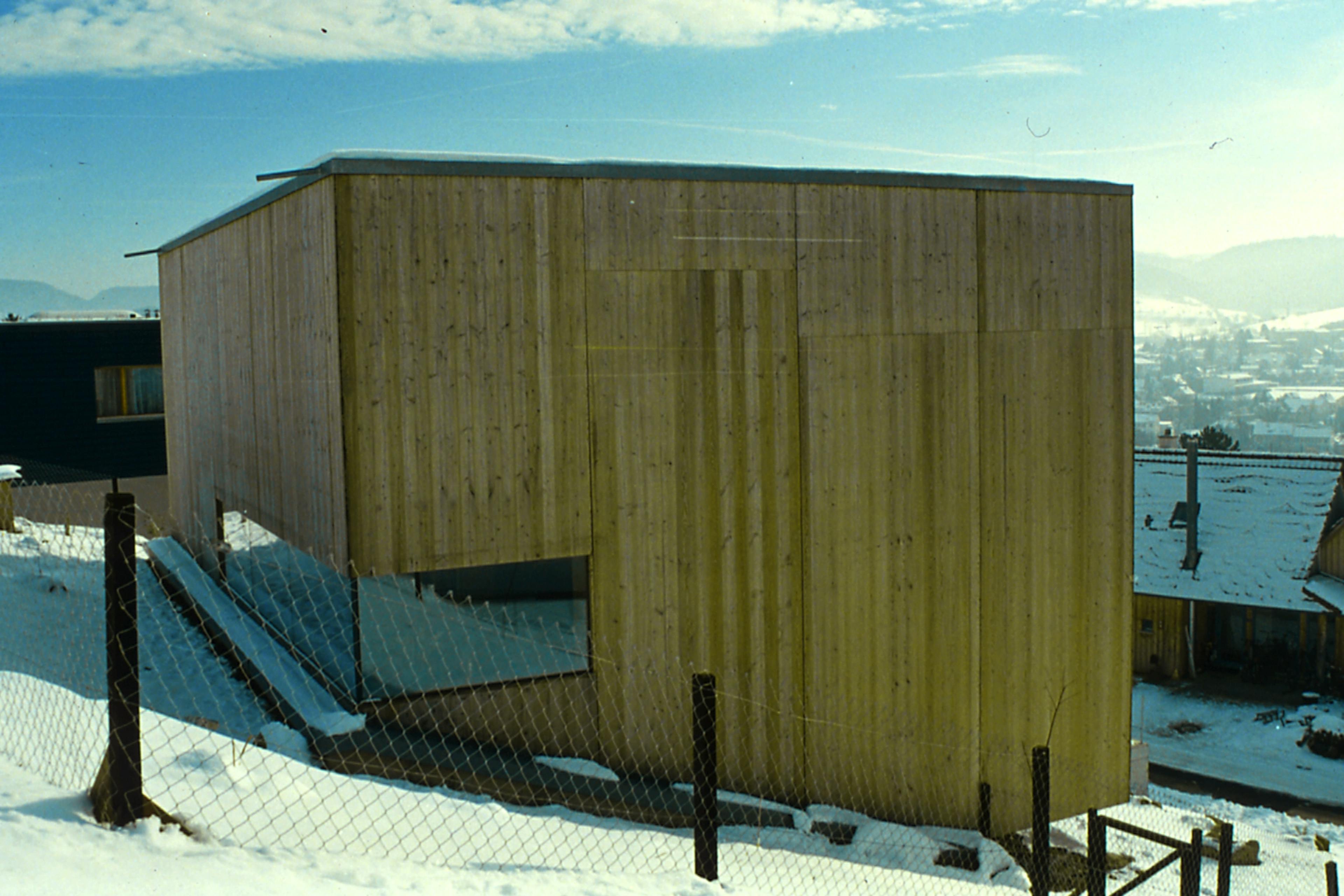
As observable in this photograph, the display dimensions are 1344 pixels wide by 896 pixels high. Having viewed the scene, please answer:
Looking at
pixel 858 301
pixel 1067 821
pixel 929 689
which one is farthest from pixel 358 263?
pixel 1067 821

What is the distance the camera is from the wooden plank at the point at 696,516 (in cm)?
978

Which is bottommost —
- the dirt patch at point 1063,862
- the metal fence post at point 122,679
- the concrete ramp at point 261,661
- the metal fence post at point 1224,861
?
the dirt patch at point 1063,862

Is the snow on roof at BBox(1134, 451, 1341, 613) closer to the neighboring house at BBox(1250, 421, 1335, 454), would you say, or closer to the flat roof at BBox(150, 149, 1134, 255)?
the flat roof at BBox(150, 149, 1134, 255)

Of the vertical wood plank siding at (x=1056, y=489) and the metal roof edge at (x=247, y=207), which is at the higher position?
the metal roof edge at (x=247, y=207)

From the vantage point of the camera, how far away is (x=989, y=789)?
11711 mm

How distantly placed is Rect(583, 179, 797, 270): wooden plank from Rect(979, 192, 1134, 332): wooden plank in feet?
8.24

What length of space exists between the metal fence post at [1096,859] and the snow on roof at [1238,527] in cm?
1740

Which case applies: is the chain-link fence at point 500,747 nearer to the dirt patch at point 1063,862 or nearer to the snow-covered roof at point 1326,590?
the dirt patch at point 1063,862

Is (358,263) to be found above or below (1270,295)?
below

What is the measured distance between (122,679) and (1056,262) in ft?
34.1

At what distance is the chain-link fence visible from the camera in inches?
202

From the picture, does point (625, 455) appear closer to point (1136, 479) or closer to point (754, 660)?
point (754, 660)

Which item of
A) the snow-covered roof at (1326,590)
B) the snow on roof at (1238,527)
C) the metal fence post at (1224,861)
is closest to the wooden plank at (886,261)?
the metal fence post at (1224,861)

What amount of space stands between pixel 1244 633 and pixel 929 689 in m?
17.8
